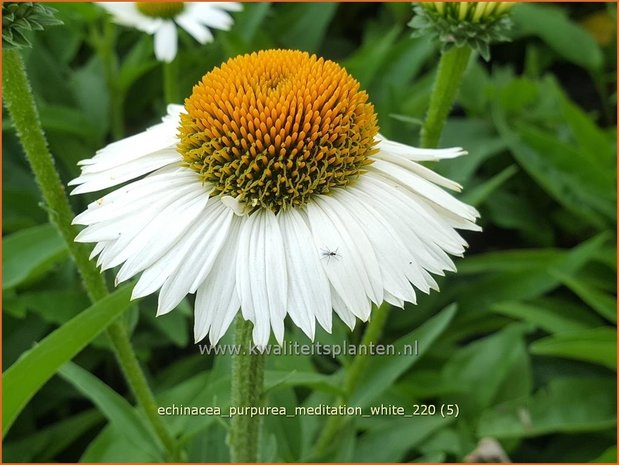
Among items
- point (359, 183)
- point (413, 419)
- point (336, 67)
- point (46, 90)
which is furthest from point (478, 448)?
point (46, 90)

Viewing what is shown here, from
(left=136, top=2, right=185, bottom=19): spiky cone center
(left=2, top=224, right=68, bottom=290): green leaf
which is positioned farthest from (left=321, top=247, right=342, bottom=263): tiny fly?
(left=136, top=2, right=185, bottom=19): spiky cone center

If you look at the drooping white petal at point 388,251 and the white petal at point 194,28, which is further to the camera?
the white petal at point 194,28

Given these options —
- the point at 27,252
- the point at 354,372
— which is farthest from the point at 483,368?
the point at 27,252

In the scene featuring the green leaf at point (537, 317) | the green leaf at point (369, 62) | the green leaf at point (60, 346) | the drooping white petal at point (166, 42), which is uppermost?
the drooping white petal at point (166, 42)

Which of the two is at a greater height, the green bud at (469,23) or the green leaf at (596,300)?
the green bud at (469,23)

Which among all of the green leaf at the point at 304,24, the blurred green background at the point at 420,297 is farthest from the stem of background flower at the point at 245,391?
the green leaf at the point at 304,24

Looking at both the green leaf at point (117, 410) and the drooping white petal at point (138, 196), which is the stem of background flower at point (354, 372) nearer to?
the green leaf at point (117, 410)
